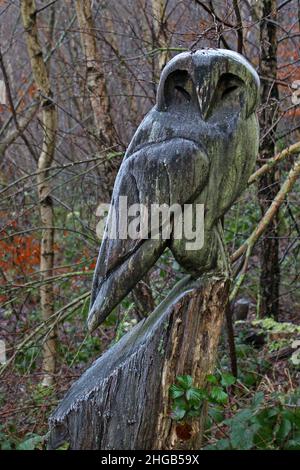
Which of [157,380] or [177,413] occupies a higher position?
[157,380]

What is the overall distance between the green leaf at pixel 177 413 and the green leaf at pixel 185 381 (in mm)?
90

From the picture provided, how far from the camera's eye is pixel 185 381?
2732 millimetres

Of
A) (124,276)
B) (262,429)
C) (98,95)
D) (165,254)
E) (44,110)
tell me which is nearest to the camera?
(124,276)

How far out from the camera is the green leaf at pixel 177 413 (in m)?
2.71

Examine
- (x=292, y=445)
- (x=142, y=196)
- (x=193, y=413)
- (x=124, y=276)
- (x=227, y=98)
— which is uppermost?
(x=227, y=98)

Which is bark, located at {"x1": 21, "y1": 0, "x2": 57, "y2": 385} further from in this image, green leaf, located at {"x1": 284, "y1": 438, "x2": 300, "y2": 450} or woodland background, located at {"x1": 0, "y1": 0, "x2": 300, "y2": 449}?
green leaf, located at {"x1": 284, "y1": 438, "x2": 300, "y2": 450}

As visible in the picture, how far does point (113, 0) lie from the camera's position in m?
10.6

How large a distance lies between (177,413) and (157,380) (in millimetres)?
152

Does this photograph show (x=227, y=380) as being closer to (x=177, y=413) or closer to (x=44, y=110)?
(x=177, y=413)

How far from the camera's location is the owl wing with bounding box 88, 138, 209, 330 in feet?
8.93

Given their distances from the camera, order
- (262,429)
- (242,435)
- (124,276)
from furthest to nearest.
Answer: (262,429) → (242,435) → (124,276)

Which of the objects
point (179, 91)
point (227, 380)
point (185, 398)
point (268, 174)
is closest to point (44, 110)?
point (268, 174)

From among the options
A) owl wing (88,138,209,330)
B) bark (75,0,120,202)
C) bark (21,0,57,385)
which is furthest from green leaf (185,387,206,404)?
bark (21,0,57,385)

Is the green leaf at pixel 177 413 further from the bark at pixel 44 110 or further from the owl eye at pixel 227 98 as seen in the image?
the bark at pixel 44 110
